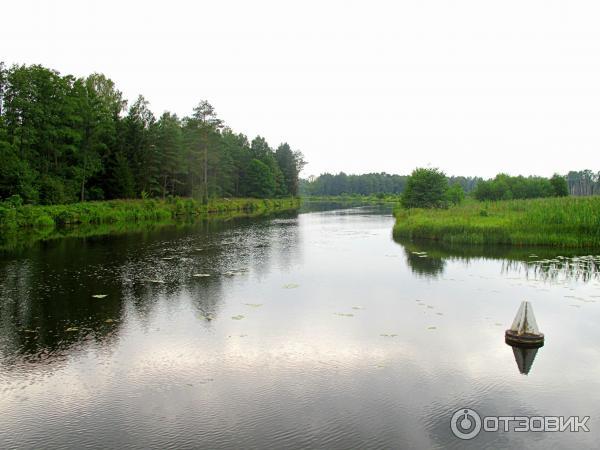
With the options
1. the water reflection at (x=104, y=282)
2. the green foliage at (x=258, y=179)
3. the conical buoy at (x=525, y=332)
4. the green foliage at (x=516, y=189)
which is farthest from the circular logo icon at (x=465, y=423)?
the green foliage at (x=258, y=179)

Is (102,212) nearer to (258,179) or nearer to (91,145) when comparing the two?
(91,145)

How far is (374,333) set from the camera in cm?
1177

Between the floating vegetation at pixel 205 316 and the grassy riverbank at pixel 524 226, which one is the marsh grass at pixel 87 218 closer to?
the floating vegetation at pixel 205 316

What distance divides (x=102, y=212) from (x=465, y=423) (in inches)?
1797

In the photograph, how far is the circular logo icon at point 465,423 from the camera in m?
7.07

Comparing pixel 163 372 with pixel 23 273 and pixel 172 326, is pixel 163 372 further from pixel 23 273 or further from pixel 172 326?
pixel 23 273

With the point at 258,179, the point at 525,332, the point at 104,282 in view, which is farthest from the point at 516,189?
the point at 104,282

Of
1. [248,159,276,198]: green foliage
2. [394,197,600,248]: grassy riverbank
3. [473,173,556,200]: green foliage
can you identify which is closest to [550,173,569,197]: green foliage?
[473,173,556,200]: green foliage

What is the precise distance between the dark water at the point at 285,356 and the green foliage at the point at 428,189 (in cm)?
2769

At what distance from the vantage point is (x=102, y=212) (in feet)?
154

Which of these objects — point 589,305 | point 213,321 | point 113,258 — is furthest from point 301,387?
point 113,258

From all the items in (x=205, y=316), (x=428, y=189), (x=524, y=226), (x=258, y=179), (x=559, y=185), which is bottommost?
(x=205, y=316)

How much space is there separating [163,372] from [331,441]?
3.97 meters

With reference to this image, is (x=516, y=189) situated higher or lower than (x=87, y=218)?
higher
